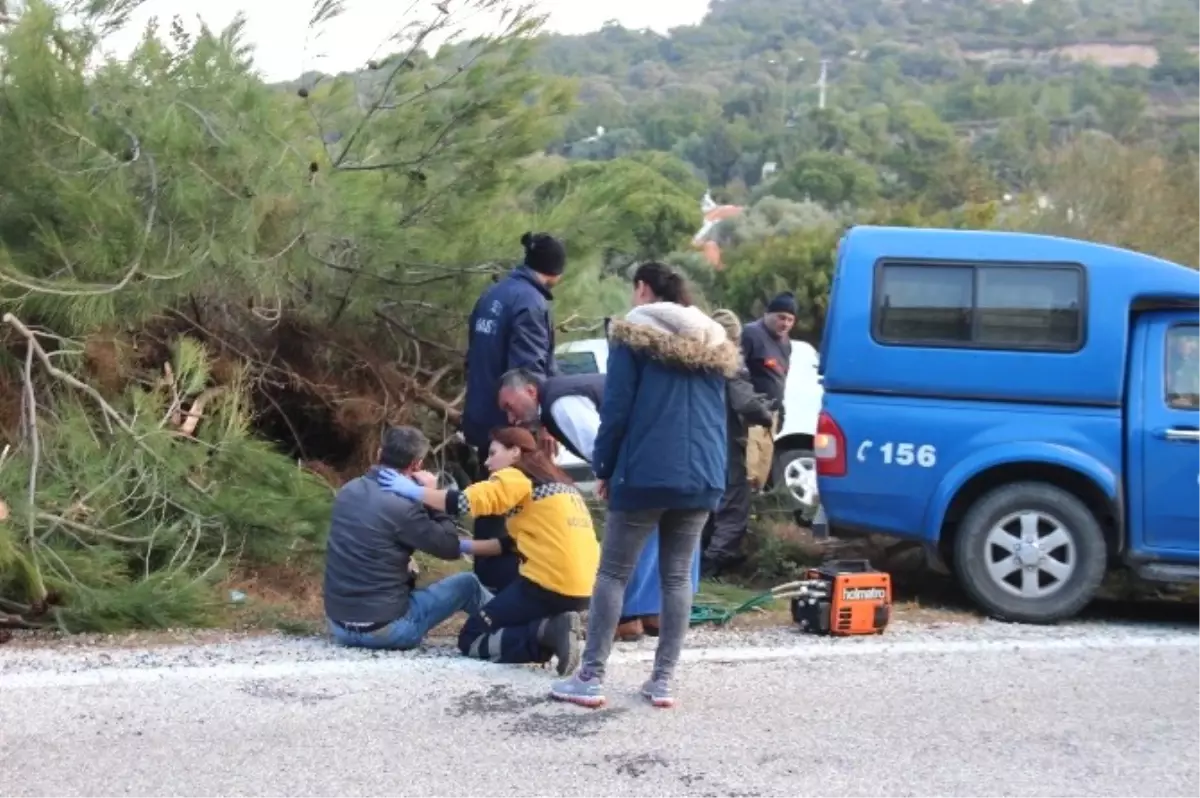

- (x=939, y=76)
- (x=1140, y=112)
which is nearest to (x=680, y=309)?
(x=1140, y=112)

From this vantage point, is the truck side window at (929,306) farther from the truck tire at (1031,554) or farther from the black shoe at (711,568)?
the black shoe at (711,568)

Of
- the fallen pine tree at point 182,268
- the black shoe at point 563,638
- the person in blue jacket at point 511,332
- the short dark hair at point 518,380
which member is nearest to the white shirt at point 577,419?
the short dark hair at point 518,380

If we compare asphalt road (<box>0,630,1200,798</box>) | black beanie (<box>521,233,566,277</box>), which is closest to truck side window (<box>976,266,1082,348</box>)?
asphalt road (<box>0,630,1200,798</box>)

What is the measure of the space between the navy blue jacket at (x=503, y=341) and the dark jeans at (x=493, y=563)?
683mm

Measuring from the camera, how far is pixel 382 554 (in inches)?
258

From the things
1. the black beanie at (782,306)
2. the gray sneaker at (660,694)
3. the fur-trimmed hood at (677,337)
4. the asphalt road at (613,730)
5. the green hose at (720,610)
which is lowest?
the asphalt road at (613,730)

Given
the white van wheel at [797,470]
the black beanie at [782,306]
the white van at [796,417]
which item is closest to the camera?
the black beanie at [782,306]

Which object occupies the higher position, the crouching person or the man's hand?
the man's hand

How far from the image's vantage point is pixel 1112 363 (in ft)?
25.8

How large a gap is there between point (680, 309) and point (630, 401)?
42 cm

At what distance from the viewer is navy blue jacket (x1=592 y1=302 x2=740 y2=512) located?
5664mm

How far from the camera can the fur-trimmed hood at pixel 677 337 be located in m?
5.68

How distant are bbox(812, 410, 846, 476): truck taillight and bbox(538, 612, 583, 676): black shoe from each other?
2205mm

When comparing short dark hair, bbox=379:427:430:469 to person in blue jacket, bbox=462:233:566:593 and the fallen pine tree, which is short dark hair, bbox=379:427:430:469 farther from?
the fallen pine tree
